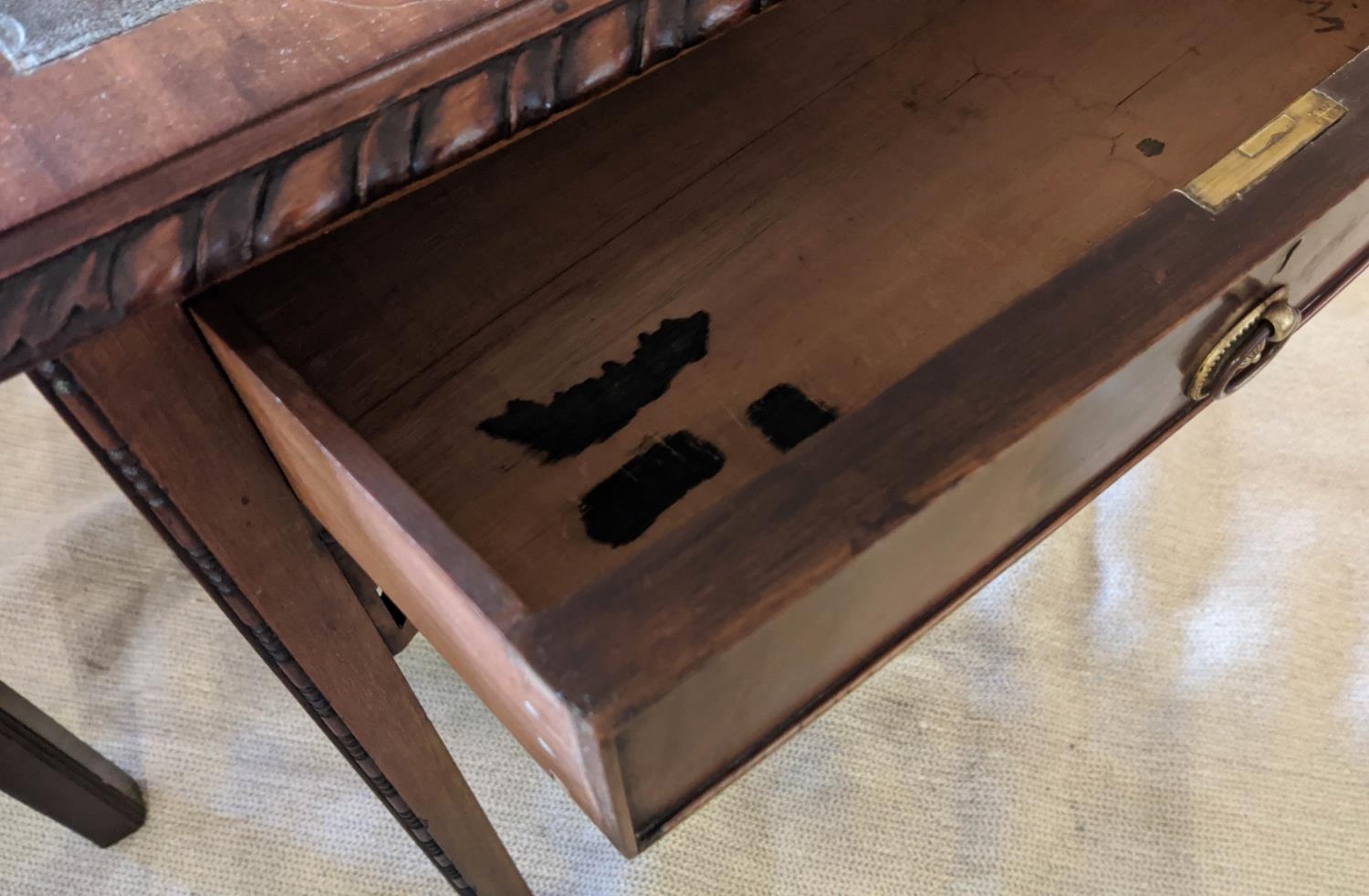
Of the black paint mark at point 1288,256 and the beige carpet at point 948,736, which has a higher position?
the black paint mark at point 1288,256

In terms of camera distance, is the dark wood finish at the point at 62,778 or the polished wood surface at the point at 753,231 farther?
the dark wood finish at the point at 62,778

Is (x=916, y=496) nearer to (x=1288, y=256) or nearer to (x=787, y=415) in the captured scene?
(x=787, y=415)

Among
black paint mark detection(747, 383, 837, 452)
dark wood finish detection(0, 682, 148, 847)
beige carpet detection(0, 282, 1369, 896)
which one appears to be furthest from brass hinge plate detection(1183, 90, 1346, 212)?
dark wood finish detection(0, 682, 148, 847)

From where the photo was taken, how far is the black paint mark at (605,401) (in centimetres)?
43

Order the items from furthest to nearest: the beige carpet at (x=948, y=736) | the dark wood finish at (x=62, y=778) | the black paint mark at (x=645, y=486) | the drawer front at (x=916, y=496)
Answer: the beige carpet at (x=948, y=736) → the dark wood finish at (x=62, y=778) → the black paint mark at (x=645, y=486) → the drawer front at (x=916, y=496)

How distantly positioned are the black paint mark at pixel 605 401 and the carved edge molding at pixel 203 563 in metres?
0.12

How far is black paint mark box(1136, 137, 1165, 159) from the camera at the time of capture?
523 millimetres

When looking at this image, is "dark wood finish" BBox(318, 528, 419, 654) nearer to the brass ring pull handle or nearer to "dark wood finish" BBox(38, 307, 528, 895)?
"dark wood finish" BBox(38, 307, 528, 895)

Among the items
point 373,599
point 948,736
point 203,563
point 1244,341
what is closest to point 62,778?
point 373,599

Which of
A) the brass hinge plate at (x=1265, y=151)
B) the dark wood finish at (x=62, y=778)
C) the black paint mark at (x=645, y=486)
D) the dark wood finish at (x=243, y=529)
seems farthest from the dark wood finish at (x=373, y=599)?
the brass hinge plate at (x=1265, y=151)

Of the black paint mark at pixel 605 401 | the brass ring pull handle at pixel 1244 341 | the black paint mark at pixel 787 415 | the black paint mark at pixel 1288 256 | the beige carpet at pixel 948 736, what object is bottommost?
the beige carpet at pixel 948 736

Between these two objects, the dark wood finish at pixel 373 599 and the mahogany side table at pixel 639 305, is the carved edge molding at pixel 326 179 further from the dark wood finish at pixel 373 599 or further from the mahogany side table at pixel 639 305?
the dark wood finish at pixel 373 599

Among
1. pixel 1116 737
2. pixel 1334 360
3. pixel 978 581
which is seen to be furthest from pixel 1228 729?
pixel 978 581

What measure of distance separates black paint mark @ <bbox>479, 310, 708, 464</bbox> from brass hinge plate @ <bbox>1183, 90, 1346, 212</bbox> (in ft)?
0.67
